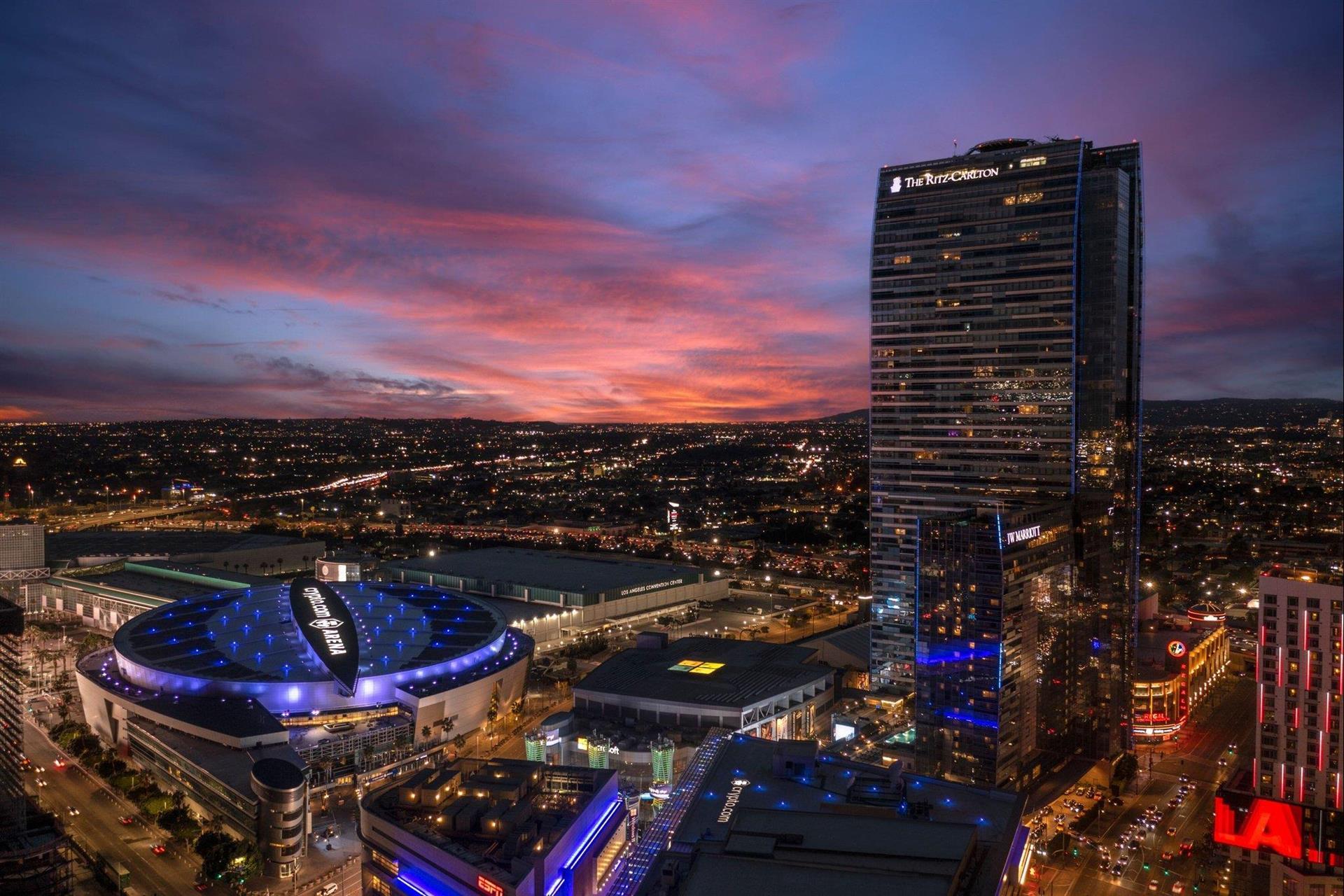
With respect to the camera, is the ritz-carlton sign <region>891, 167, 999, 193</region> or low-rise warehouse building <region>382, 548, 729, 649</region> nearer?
the ritz-carlton sign <region>891, 167, 999, 193</region>

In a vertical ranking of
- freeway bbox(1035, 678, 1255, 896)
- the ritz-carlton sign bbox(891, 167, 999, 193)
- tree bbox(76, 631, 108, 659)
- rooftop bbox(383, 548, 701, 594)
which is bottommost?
freeway bbox(1035, 678, 1255, 896)

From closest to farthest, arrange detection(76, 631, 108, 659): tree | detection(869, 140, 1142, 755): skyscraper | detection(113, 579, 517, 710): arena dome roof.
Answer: detection(113, 579, 517, 710): arena dome roof, detection(869, 140, 1142, 755): skyscraper, detection(76, 631, 108, 659): tree

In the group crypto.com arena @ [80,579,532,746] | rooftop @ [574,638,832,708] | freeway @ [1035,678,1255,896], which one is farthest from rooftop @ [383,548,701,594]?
freeway @ [1035,678,1255,896]

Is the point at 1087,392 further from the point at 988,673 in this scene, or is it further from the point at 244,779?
the point at 244,779

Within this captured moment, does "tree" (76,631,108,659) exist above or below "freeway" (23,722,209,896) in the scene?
above

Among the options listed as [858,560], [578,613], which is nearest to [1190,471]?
[858,560]

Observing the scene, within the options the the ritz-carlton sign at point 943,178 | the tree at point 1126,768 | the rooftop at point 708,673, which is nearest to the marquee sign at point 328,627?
the rooftop at point 708,673

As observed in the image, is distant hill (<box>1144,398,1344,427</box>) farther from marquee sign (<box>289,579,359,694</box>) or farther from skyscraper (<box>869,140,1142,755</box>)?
marquee sign (<box>289,579,359,694</box>)

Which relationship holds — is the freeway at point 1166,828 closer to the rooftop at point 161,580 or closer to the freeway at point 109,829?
the freeway at point 109,829
